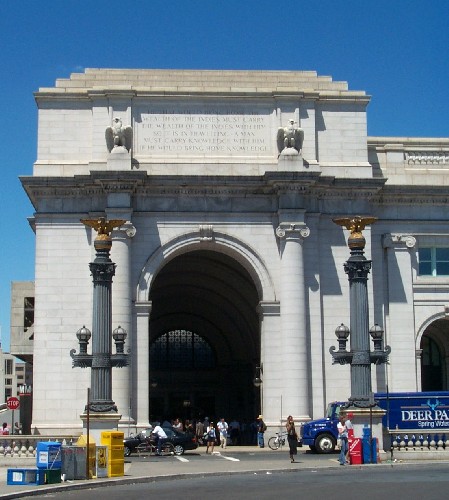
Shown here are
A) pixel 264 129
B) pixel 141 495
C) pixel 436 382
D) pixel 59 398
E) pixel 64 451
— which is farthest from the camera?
pixel 436 382

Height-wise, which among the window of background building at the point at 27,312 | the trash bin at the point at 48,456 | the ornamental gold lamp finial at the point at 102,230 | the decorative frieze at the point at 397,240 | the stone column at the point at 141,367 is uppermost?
the decorative frieze at the point at 397,240

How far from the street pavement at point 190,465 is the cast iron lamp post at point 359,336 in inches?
113

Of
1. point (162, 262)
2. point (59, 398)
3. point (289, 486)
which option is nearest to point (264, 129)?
point (162, 262)

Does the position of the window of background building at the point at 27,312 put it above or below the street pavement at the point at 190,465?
above

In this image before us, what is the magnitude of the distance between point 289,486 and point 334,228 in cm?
2530

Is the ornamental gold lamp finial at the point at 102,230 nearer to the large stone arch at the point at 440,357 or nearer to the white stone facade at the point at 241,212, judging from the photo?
the white stone facade at the point at 241,212

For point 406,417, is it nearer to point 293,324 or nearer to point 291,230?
point 293,324

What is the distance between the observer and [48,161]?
50.9m

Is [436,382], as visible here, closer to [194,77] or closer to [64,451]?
[194,77]

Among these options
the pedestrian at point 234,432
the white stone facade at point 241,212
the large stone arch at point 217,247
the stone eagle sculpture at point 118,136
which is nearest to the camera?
the white stone facade at point 241,212

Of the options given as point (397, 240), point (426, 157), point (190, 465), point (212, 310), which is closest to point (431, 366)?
point (397, 240)

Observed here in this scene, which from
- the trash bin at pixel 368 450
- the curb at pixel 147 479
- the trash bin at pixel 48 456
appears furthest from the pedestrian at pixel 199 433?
the trash bin at pixel 48 456

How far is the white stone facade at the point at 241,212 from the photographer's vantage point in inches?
1945

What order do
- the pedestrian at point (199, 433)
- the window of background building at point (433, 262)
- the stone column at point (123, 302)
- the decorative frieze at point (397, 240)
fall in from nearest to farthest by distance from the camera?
the stone column at point (123, 302)
the decorative frieze at point (397, 240)
the window of background building at point (433, 262)
the pedestrian at point (199, 433)
